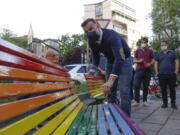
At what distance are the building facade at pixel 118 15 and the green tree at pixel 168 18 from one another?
137 feet

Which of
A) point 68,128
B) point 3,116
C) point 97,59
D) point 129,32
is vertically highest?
point 129,32

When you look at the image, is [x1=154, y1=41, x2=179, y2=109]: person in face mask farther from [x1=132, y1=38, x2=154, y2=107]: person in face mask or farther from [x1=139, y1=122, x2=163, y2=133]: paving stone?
[x1=139, y1=122, x2=163, y2=133]: paving stone

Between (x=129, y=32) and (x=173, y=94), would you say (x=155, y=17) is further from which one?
(x=129, y=32)

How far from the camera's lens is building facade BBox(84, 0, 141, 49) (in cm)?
8169

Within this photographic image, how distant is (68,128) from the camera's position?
2605 mm

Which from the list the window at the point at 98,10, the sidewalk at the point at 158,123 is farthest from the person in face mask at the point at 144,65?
the window at the point at 98,10

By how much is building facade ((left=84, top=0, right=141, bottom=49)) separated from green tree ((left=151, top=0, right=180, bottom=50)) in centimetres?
4171

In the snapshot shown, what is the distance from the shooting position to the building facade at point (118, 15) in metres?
81.7

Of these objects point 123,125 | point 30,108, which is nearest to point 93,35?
point 123,125

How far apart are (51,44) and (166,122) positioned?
2820 millimetres

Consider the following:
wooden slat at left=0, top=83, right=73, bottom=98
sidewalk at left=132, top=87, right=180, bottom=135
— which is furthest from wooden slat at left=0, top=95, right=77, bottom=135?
sidewalk at left=132, top=87, right=180, bottom=135

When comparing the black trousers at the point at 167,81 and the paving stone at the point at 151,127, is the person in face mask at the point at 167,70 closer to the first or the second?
the black trousers at the point at 167,81

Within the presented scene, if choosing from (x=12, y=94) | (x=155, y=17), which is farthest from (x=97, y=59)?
(x=155, y=17)

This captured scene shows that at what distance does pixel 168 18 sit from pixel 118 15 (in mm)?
51270
